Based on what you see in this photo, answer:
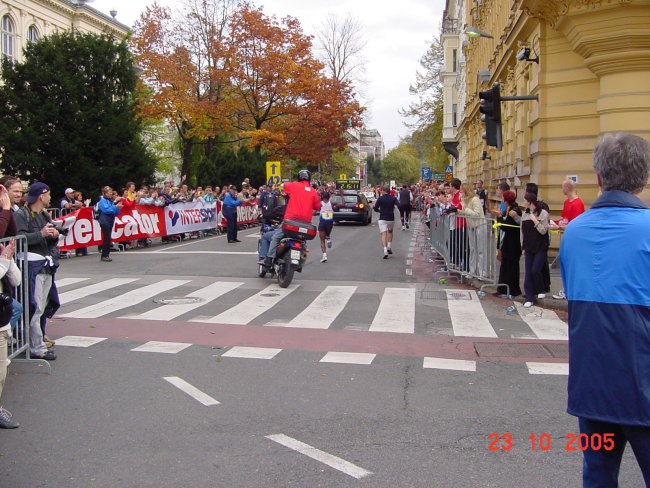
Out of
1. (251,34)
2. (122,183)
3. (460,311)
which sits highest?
(251,34)

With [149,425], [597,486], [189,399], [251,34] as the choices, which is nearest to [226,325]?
[189,399]

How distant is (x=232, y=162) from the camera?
4394 centimetres

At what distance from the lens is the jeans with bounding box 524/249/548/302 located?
10656 mm

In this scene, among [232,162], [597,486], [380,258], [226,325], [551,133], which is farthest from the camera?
[232,162]

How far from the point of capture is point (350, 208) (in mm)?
32906

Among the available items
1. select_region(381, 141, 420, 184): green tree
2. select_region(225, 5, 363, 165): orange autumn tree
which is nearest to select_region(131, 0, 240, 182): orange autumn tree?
select_region(225, 5, 363, 165): orange autumn tree

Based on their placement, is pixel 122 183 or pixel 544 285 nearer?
pixel 544 285

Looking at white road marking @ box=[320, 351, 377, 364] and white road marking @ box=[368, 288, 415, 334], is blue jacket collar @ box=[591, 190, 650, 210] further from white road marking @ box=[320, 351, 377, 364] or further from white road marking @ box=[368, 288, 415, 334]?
white road marking @ box=[368, 288, 415, 334]

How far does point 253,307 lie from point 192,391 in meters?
4.50

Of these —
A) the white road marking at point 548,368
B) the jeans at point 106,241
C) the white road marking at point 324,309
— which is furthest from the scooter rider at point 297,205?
the white road marking at point 548,368

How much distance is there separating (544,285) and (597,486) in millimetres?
8638

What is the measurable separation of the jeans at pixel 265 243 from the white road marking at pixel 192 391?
23.9ft

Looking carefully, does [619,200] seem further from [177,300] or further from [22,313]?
[177,300]

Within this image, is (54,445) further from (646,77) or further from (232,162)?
(232,162)
